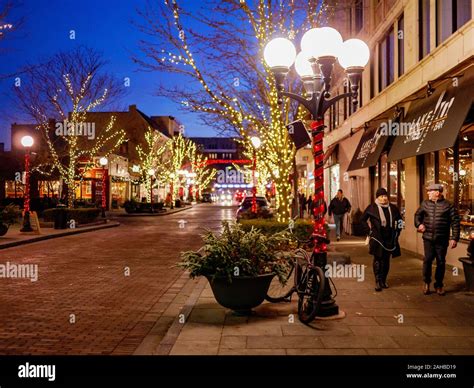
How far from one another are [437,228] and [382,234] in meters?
0.97

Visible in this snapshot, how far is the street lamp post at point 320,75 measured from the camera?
8.05 m

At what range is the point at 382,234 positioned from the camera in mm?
9906

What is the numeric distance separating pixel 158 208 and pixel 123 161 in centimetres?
1420

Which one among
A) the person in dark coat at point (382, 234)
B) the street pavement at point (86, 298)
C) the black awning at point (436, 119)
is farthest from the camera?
the black awning at point (436, 119)

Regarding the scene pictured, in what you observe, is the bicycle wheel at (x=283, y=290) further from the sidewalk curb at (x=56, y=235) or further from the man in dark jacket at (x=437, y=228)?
the sidewalk curb at (x=56, y=235)

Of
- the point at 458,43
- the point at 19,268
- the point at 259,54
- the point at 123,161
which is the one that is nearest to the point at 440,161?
the point at 458,43

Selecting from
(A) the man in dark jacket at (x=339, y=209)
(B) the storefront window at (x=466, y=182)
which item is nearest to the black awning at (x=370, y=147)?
(A) the man in dark jacket at (x=339, y=209)

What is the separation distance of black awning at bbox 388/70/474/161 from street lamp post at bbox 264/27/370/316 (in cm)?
255

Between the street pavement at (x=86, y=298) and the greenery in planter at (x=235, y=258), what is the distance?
1150 millimetres

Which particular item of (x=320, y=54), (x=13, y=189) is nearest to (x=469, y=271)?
(x=320, y=54)

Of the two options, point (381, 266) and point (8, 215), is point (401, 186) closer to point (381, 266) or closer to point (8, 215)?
point (381, 266)

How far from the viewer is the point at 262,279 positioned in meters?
7.76

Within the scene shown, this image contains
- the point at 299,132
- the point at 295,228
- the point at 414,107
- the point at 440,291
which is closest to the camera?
the point at 440,291
